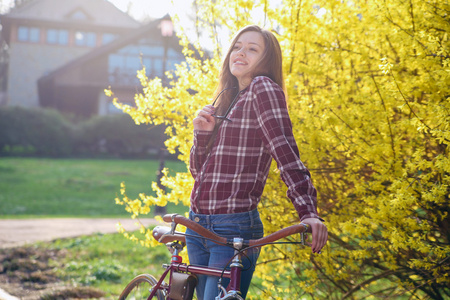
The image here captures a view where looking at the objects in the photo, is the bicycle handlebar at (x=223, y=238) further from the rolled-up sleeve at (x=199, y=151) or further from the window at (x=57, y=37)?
the window at (x=57, y=37)

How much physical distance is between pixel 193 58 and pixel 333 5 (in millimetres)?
1202

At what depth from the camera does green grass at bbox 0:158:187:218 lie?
531 inches

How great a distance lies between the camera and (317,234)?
76.2 inches

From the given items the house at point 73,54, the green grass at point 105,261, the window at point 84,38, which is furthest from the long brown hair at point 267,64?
the window at point 84,38

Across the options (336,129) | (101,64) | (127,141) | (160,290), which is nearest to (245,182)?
(160,290)

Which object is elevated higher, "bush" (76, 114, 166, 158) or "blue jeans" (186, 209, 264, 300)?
"blue jeans" (186, 209, 264, 300)

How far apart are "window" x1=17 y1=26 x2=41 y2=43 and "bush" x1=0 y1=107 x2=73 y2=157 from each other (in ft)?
30.6

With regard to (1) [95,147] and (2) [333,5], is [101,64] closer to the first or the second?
(1) [95,147]

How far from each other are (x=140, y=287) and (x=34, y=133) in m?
24.4

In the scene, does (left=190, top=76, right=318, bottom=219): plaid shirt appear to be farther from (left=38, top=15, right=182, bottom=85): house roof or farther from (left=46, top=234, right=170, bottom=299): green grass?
(left=38, top=15, right=182, bottom=85): house roof

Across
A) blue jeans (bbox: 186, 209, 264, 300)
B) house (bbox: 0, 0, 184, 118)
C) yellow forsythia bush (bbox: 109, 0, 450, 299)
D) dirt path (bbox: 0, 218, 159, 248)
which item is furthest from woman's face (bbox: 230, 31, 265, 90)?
house (bbox: 0, 0, 184, 118)

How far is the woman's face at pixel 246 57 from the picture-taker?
241 cm

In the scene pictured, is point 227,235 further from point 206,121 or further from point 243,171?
point 206,121

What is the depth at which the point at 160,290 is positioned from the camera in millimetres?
2578
